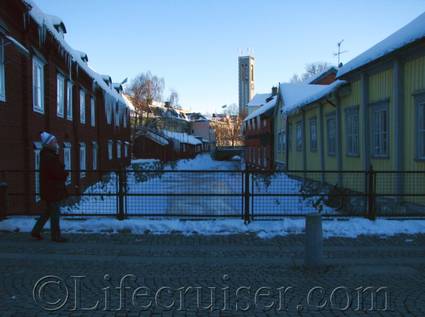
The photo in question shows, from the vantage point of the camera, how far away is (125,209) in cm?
1011

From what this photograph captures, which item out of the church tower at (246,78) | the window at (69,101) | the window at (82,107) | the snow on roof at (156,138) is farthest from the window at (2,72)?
the church tower at (246,78)

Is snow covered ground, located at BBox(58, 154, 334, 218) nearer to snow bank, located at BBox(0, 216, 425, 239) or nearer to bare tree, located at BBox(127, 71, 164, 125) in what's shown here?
snow bank, located at BBox(0, 216, 425, 239)

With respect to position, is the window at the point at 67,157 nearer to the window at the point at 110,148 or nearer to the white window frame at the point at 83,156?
the white window frame at the point at 83,156

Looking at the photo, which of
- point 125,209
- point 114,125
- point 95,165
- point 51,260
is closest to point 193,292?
point 51,260

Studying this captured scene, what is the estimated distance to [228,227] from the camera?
9.44 m

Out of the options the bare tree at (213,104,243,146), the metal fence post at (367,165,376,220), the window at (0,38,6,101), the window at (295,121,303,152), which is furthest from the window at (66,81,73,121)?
the bare tree at (213,104,243,146)

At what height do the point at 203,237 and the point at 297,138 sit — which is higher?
the point at 297,138

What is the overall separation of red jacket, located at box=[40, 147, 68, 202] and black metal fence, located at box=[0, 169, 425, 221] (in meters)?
1.28

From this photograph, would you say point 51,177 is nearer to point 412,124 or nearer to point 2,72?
point 2,72

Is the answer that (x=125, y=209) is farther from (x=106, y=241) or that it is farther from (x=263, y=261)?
(x=263, y=261)

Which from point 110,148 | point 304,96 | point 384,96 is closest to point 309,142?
point 304,96

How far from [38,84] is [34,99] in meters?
0.75

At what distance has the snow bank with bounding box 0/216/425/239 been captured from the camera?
9164 millimetres

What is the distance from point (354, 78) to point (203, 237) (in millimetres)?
8773
